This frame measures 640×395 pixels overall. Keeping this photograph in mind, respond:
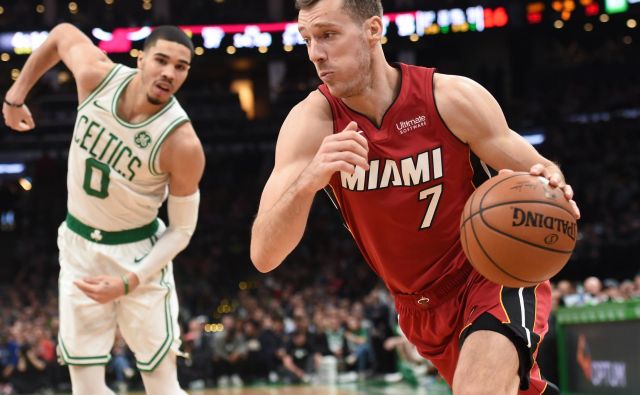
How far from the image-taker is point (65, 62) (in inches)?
237

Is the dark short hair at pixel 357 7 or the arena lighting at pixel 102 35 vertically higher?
the arena lighting at pixel 102 35

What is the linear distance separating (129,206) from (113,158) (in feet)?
1.01

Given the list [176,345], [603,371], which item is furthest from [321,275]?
[176,345]

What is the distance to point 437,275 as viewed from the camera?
4121 mm

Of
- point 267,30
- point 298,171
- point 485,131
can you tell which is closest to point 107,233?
point 298,171

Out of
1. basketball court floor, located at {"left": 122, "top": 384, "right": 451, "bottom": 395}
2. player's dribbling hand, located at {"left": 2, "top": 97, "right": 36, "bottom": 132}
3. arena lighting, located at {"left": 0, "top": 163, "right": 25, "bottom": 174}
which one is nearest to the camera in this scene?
player's dribbling hand, located at {"left": 2, "top": 97, "right": 36, "bottom": 132}

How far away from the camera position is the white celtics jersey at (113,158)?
560 centimetres

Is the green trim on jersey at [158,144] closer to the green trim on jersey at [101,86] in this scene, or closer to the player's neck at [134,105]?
the player's neck at [134,105]

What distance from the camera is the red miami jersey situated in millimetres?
3953

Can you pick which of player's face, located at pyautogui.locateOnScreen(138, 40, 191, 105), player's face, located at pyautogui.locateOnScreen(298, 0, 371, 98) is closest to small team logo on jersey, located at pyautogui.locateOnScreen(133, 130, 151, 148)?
player's face, located at pyautogui.locateOnScreen(138, 40, 191, 105)

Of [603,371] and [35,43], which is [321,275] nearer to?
[35,43]

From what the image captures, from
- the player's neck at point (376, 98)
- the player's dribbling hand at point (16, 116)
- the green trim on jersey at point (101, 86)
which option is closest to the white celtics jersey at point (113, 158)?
the green trim on jersey at point (101, 86)

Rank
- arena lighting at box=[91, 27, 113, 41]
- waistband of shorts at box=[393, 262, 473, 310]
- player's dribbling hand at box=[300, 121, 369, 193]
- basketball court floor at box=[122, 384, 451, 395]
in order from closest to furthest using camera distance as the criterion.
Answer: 1. player's dribbling hand at box=[300, 121, 369, 193]
2. waistband of shorts at box=[393, 262, 473, 310]
3. basketball court floor at box=[122, 384, 451, 395]
4. arena lighting at box=[91, 27, 113, 41]

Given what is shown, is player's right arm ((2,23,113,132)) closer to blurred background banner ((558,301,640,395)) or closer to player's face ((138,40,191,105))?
player's face ((138,40,191,105))
